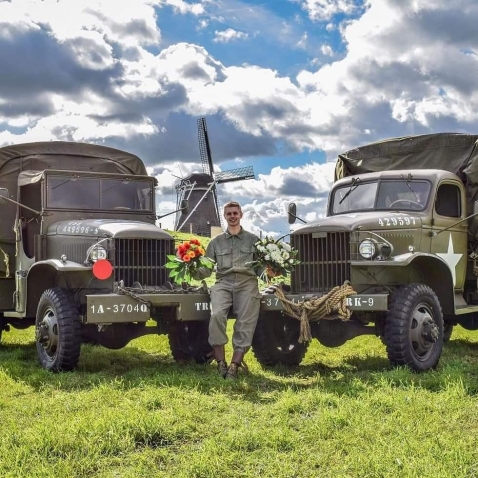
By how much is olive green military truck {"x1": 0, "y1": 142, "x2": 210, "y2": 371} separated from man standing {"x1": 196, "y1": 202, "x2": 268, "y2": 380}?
1.22 ft

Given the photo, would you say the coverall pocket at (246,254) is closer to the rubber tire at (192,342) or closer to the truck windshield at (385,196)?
the rubber tire at (192,342)

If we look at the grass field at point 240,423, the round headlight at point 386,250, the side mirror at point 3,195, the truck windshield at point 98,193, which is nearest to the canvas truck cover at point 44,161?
the truck windshield at point 98,193

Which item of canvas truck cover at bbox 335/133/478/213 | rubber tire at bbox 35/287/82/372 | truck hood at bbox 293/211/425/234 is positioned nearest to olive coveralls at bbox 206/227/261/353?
truck hood at bbox 293/211/425/234

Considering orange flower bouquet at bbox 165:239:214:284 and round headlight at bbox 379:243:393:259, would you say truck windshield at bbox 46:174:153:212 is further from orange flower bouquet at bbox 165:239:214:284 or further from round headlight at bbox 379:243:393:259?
round headlight at bbox 379:243:393:259

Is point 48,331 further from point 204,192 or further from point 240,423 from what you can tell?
point 204,192

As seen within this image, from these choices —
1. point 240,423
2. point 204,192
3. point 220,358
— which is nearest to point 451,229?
point 220,358

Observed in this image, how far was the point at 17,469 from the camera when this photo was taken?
453cm

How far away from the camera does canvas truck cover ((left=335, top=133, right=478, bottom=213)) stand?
Answer: 33.3ft

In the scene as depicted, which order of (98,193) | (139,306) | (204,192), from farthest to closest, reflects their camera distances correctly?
(204,192) < (98,193) < (139,306)

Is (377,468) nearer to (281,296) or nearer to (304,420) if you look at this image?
(304,420)

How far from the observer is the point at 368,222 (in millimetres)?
8555

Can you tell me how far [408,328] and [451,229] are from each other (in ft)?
6.93

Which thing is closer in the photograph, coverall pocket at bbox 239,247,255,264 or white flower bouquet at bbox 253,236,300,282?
white flower bouquet at bbox 253,236,300,282

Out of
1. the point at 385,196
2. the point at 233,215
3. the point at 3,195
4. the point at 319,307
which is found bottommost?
the point at 319,307
